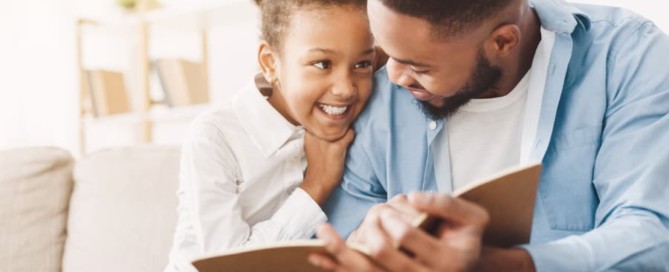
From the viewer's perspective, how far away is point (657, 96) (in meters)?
1.03

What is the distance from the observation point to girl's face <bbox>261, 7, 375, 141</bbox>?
1217mm

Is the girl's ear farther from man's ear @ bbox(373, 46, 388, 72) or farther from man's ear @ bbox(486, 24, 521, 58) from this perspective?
man's ear @ bbox(486, 24, 521, 58)

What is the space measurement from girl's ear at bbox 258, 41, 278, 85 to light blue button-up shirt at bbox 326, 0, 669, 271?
19 cm

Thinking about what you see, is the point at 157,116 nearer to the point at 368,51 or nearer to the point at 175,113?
the point at 175,113

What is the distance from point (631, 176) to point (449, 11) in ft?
1.17

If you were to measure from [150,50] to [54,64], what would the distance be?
733mm

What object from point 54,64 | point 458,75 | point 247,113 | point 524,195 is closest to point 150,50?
point 54,64

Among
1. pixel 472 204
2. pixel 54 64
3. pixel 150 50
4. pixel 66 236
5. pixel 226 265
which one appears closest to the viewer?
pixel 472 204

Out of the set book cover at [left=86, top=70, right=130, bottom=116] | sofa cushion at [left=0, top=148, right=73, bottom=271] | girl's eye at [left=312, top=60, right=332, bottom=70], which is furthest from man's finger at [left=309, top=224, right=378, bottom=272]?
book cover at [left=86, top=70, right=130, bottom=116]

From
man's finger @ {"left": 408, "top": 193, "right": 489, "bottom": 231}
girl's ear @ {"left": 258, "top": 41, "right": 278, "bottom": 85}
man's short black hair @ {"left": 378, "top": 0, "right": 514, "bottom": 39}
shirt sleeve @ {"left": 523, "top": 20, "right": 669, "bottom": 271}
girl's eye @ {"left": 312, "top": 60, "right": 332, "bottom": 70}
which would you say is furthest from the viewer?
girl's ear @ {"left": 258, "top": 41, "right": 278, "bottom": 85}

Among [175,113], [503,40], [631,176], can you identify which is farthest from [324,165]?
[175,113]

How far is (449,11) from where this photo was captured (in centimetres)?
104

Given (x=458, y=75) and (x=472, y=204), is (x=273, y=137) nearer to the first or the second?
(x=458, y=75)

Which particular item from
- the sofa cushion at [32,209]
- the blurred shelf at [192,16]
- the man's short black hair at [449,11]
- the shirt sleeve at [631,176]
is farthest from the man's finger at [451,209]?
the blurred shelf at [192,16]
